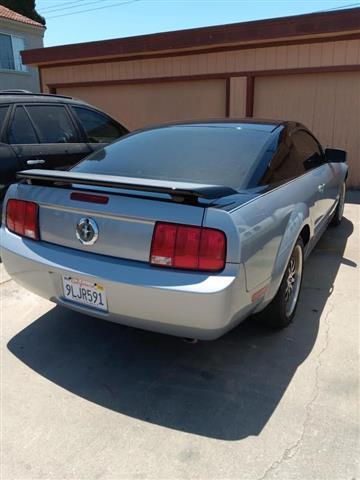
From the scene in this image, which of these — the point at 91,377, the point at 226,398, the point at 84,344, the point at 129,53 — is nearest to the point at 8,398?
the point at 91,377

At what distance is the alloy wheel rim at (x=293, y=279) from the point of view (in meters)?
3.08

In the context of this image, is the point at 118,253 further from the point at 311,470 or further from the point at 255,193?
the point at 311,470

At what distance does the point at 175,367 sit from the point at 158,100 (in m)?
8.22

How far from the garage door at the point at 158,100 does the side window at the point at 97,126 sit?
142 inches

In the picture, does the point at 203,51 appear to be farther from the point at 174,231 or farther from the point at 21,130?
the point at 174,231

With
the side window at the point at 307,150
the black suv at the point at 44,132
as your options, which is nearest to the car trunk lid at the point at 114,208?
the side window at the point at 307,150

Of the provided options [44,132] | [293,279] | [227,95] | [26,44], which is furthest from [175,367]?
[26,44]

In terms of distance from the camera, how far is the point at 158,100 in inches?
391

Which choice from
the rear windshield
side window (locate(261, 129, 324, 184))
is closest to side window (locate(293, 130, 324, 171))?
side window (locate(261, 129, 324, 184))

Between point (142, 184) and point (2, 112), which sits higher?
point (2, 112)

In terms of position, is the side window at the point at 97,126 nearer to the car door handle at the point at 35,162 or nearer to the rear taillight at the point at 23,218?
the car door handle at the point at 35,162

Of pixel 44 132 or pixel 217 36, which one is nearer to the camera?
pixel 44 132

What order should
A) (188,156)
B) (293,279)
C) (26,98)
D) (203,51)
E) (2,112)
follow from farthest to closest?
(203,51), (26,98), (2,112), (293,279), (188,156)

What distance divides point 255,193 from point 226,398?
1.17 metres
